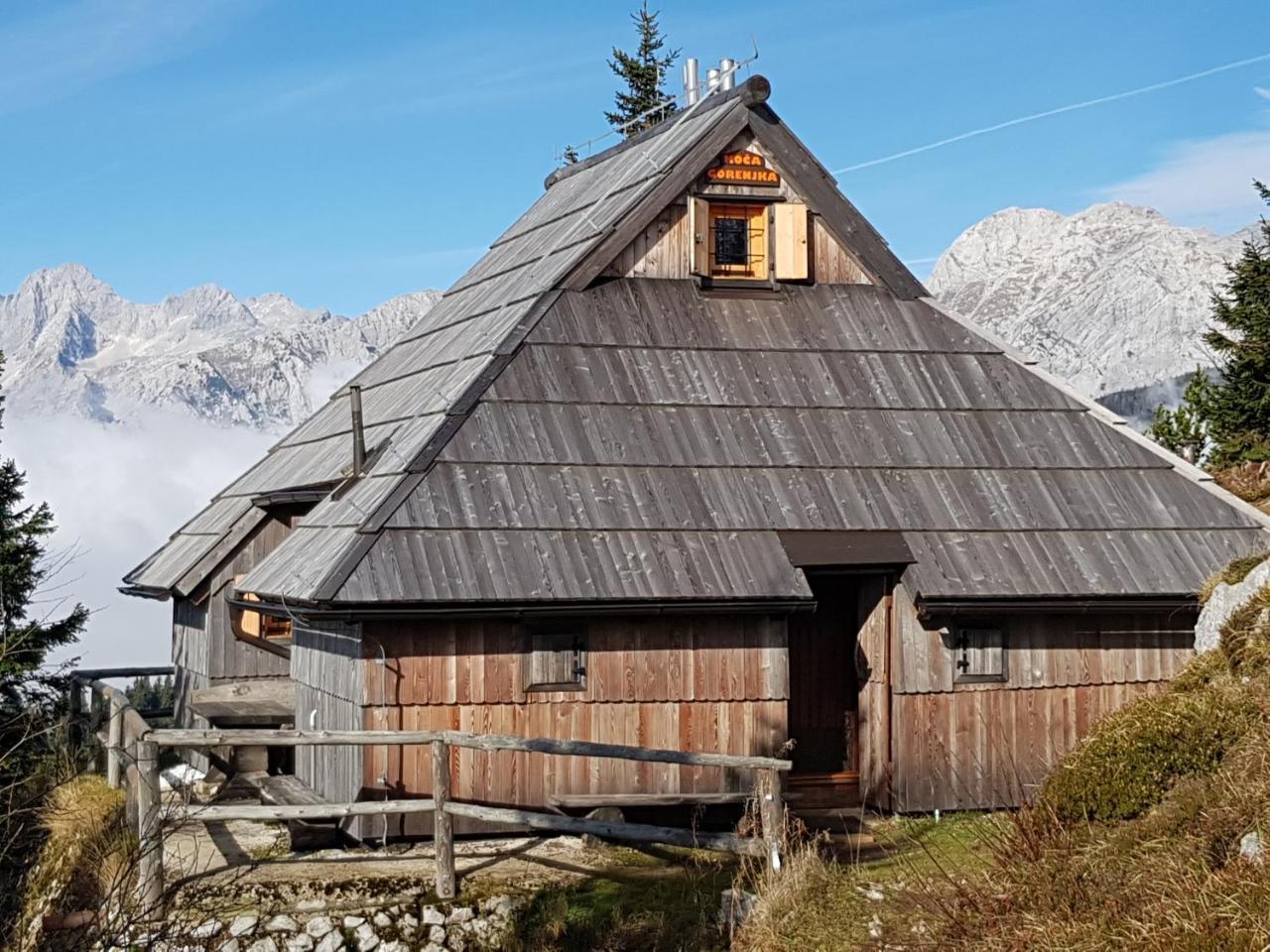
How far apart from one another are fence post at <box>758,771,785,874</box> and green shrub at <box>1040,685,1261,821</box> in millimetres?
2407

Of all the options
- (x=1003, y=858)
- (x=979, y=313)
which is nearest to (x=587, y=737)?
(x=1003, y=858)

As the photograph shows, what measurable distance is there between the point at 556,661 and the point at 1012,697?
194 inches

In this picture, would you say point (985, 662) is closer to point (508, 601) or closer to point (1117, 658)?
point (1117, 658)

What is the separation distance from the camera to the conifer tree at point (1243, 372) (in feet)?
93.3

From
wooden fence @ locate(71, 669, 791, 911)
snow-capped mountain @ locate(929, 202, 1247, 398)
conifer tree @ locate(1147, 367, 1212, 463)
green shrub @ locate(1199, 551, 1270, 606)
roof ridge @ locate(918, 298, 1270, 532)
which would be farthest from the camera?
snow-capped mountain @ locate(929, 202, 1247, 398)

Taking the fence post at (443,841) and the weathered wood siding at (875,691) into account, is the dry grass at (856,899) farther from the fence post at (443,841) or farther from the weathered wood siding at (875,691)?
the weathered wood siding at (875,691)

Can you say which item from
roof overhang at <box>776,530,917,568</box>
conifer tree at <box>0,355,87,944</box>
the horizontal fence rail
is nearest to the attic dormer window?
roof overhang at <box>776,530,917,568</box>

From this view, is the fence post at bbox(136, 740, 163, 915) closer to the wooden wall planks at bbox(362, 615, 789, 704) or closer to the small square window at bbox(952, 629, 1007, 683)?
the wooden wall planks at bbox(362, 615, 789, 704)

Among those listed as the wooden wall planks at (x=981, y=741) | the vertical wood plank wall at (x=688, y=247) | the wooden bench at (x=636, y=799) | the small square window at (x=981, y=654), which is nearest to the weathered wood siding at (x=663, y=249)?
the vertical wood plank wall at (x=688, y=247)

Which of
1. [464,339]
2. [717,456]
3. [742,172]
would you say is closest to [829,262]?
[742,172]

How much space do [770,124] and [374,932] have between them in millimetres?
11361

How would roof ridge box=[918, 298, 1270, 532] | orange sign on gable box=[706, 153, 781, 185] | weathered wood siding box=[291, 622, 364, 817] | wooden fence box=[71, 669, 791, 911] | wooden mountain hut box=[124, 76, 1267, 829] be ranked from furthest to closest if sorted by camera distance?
orange sign on gable box=[706, 153, 781, 185], roof ridge box=[918, 298, 1270, 532], wooden mountain hut box=[124, 76, 1267, 829], weathered wood siding box=[291, 622, 364, 817], wooden fence box=[71, 669, 791, 911]

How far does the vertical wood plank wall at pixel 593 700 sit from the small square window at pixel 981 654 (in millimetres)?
2033

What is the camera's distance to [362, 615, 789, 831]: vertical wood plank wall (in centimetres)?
1452
